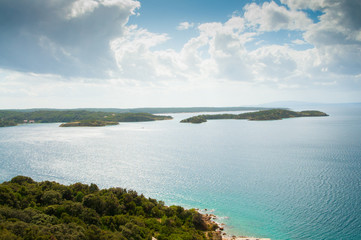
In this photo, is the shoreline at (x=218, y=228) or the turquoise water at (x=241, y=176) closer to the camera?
the shoreline at (x=218, y=228)

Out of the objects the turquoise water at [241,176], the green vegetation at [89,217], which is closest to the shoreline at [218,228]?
the green vegetation at [89,217]

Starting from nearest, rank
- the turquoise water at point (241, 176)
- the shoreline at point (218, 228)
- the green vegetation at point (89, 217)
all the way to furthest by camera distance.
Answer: the green vegetation at point (89, 217) < the shoreline at point (218, 228) < the turquoise water at point (241, 176)

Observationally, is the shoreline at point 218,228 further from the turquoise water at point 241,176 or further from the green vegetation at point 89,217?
the turquoise water at point 241,176

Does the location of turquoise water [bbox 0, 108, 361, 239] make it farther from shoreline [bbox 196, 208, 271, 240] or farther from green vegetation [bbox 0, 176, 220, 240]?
green vegetation [bbox 0, 176, 220, 240]

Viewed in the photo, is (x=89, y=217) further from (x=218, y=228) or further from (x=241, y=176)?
(x=241, y=176)

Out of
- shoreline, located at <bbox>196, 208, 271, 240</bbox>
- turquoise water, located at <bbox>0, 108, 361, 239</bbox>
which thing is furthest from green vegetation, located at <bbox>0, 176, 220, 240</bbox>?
turquoise water, located at <bbox>0, 108, 361, 239</bbox>
